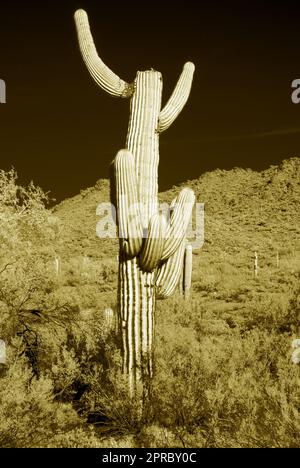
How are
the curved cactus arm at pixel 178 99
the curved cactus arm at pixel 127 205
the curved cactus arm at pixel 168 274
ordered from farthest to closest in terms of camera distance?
the curved cactus arm at pixel 178 99 → the curved cactus arm at pixel 168 274 → the curved cactus arm at pixel 127 205

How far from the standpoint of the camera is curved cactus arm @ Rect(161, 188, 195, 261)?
5.55 m

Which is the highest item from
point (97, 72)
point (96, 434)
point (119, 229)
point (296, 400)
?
point (97, 72)

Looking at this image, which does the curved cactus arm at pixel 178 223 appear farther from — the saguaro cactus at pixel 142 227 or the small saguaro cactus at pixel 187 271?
the small saguaro cactus at pixel 187 271

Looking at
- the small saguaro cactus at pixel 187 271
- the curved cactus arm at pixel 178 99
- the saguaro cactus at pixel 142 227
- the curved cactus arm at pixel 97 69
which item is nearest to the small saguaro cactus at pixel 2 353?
the saguaro cactus at pixel 142 227

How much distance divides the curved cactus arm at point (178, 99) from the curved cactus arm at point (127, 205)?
2.91 ft

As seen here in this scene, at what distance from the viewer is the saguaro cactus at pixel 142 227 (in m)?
5.41

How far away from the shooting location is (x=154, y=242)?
5.29 meters

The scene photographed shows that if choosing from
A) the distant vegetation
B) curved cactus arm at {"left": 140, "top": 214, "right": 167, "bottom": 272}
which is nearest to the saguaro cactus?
curved cactus arm at {"left": 140, "top": 214, "right": 167, "bottom": 272}

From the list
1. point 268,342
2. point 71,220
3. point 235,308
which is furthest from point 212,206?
point 268,342

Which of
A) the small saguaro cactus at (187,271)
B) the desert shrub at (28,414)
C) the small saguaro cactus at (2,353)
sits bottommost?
the desert shrub at (28,414)

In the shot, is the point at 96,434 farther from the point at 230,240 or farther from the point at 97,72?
the point at 230,240

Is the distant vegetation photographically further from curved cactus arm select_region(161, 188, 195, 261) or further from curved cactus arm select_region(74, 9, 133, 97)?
curved cactus arm select_region(74, 9, 133, 97)

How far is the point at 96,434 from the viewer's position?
5352 mm

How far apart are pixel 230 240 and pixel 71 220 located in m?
21.7
